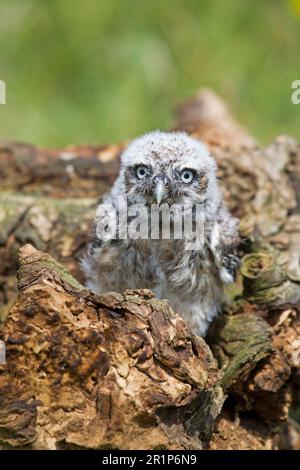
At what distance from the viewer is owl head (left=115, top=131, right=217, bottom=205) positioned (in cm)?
444

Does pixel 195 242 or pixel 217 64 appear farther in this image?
pixel 217 64

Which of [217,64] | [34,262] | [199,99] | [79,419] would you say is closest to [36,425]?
[79,419]

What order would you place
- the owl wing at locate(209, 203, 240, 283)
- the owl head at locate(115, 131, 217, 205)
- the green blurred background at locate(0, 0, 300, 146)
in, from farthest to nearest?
the green blurred background at locate(0, 0, 300, 146) < the owl wing at locate(209, 203, 240, 283) < the owl head at locate(115, 131, 217, 205)

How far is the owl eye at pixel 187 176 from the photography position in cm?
451

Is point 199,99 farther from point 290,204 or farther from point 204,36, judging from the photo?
point 204,36

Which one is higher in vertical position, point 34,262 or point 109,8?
point 109,8

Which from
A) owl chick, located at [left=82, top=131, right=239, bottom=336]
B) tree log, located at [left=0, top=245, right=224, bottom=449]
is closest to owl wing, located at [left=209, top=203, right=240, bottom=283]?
owl chick, located at [left=82, top=131, right=239, bottom=336]

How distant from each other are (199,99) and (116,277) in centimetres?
254

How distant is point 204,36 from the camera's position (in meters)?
8.88

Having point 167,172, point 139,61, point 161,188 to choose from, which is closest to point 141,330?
point 161,188

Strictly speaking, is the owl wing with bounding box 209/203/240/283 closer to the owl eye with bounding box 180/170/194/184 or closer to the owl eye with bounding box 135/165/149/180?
the owl eye with bounding box 180/170/194/184

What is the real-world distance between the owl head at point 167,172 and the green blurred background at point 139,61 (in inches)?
148

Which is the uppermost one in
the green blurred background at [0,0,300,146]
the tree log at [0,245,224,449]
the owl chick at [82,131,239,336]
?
the green blurred background at [0,0,300,146]
